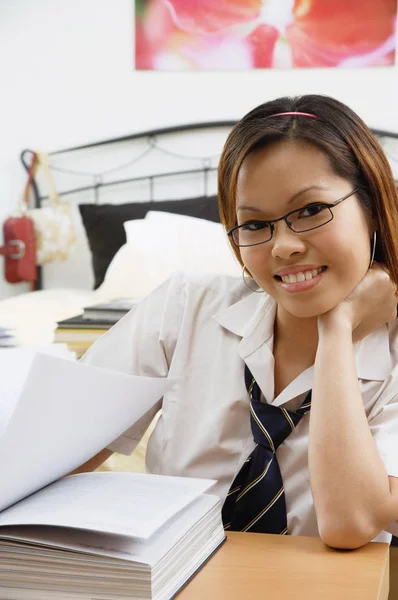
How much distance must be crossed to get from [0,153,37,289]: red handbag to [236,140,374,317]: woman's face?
2.64 metres

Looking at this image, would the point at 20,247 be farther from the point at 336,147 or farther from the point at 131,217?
the point at 336,147

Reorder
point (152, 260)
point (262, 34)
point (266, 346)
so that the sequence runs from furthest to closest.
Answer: point (262, 34) → point (152, 260) → point (266, 346)

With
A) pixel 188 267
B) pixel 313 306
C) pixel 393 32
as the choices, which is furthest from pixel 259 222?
pixel 393 32

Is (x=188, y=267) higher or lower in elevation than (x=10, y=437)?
lower

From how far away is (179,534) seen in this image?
70 cm

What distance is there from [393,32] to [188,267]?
4.34 feet

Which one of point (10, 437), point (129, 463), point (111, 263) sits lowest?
point (129, 463)

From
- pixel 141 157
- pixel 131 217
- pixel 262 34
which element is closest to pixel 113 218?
pixel 131 217

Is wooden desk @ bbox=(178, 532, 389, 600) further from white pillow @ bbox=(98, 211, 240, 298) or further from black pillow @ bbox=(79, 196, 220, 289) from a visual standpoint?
black pillow @ bbox=(79, 196, 220, 289)

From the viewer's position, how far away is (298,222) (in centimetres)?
101

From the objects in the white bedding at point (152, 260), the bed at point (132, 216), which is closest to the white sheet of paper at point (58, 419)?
the bed at point (132, 216)

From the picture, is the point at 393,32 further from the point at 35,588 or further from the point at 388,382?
the point at 35,588

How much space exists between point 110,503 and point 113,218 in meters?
2.66

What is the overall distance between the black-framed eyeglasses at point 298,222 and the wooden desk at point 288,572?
0.40 meters
